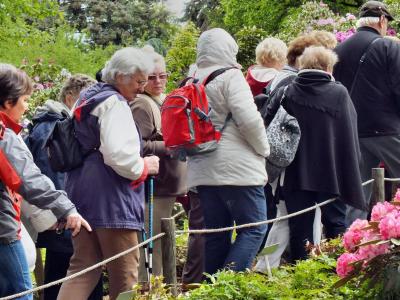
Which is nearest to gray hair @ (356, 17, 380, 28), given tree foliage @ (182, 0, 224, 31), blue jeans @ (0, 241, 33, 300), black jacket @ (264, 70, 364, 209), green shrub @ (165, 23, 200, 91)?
black jacket @ (264, 70, 364, 209)

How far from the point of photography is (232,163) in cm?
679

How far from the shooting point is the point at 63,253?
7031 mm

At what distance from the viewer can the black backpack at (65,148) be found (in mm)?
6011

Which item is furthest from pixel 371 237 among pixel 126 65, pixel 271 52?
pixel 271 52

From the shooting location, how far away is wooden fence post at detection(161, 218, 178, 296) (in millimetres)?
5496

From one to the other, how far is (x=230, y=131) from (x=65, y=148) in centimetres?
131

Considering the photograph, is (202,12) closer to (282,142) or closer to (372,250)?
(282,142)

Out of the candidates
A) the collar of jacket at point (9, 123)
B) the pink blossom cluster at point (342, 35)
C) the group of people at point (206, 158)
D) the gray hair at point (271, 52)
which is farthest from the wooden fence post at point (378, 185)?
the pink blossom cluster at point (342, 35)

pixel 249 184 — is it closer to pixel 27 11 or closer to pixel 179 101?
pixel 179 101

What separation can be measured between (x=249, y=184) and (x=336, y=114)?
839 millimetres

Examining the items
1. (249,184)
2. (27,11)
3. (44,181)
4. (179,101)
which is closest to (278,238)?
(249,184)

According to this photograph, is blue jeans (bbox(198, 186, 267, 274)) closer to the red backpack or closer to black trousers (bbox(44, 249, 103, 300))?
the red backpack

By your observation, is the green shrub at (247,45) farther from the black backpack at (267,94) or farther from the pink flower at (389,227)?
the pink flower at (389,227)

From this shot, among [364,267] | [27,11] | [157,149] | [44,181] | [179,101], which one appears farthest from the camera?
[27,11]
